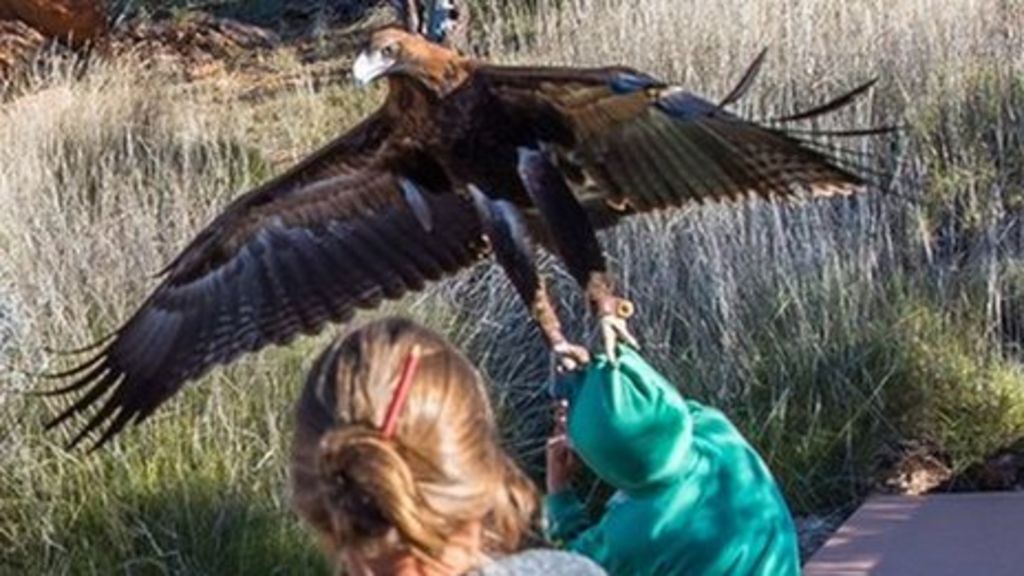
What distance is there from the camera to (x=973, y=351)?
21.9 feet

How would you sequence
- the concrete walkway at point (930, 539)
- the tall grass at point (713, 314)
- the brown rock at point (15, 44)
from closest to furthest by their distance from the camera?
the concrete walkway at point (930, 539), the tall grass at point (713, 314), the brown rock at point (15, 44)

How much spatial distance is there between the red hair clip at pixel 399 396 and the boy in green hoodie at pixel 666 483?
1.88ft

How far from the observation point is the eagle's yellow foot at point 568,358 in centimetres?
301

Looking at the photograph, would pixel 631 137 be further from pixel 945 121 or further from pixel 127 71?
pixel 127 71

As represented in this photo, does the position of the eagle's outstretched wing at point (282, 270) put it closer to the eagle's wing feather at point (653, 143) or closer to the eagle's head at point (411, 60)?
the eagle's wing feather at point (653, 143)

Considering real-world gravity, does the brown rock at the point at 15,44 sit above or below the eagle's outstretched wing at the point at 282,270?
below

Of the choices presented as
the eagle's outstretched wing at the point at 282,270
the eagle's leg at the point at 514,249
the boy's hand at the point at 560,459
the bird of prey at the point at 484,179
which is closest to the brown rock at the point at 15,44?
the eagle's outstretched wing at the point at 282,270

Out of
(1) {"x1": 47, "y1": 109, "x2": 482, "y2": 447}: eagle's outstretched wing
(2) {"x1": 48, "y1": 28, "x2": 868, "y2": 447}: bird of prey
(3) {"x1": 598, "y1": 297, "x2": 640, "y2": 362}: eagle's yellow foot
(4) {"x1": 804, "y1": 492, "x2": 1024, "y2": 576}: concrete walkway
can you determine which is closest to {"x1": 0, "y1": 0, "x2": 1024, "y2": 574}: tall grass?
(4) {"x1": 804, "y1": 492, "x2": 1024, "y2": 576}: concrete walkway

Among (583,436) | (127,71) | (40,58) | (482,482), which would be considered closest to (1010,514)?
(583,436)

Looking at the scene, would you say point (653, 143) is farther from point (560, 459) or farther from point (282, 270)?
point (560, 459)

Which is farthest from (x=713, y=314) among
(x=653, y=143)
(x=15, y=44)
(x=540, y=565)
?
(x=15, y=44)

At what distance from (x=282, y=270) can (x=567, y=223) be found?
1.21 meters

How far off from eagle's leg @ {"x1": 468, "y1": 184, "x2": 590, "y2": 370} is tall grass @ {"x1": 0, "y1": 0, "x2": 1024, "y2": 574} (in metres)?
1.78

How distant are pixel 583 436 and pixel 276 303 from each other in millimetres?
2402
